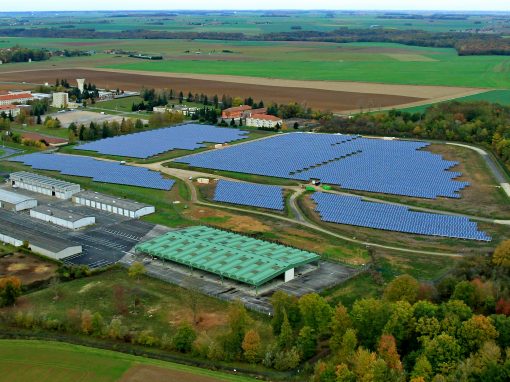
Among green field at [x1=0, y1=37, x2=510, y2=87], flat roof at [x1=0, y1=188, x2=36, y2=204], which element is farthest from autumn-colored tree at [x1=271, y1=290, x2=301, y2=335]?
green field at [x1=0, y1=37, x2=510, y2=87]

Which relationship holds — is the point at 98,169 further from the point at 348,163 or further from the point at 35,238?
the point at 348,163

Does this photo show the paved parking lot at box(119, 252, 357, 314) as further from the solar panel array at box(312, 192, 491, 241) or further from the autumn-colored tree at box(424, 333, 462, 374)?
the autumn-colored tree at box(424, 333, 462, 374)

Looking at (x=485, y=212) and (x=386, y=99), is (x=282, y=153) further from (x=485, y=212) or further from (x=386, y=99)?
(x=386, y=99)

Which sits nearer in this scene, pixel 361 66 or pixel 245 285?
pixel 245 285

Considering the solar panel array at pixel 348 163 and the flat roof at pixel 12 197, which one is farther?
the solar panel array at pixel 348 163

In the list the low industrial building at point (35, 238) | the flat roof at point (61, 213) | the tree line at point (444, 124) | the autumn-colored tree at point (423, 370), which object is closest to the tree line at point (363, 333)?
the autumn-colored tree at point (423, 370)

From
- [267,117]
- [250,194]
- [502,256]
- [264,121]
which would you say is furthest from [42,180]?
[502,256]

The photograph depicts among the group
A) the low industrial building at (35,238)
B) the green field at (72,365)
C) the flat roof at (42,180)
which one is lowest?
the green field at (72,365)

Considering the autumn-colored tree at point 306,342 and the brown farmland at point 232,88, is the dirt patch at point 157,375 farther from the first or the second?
the brown farmland at point 232,88
